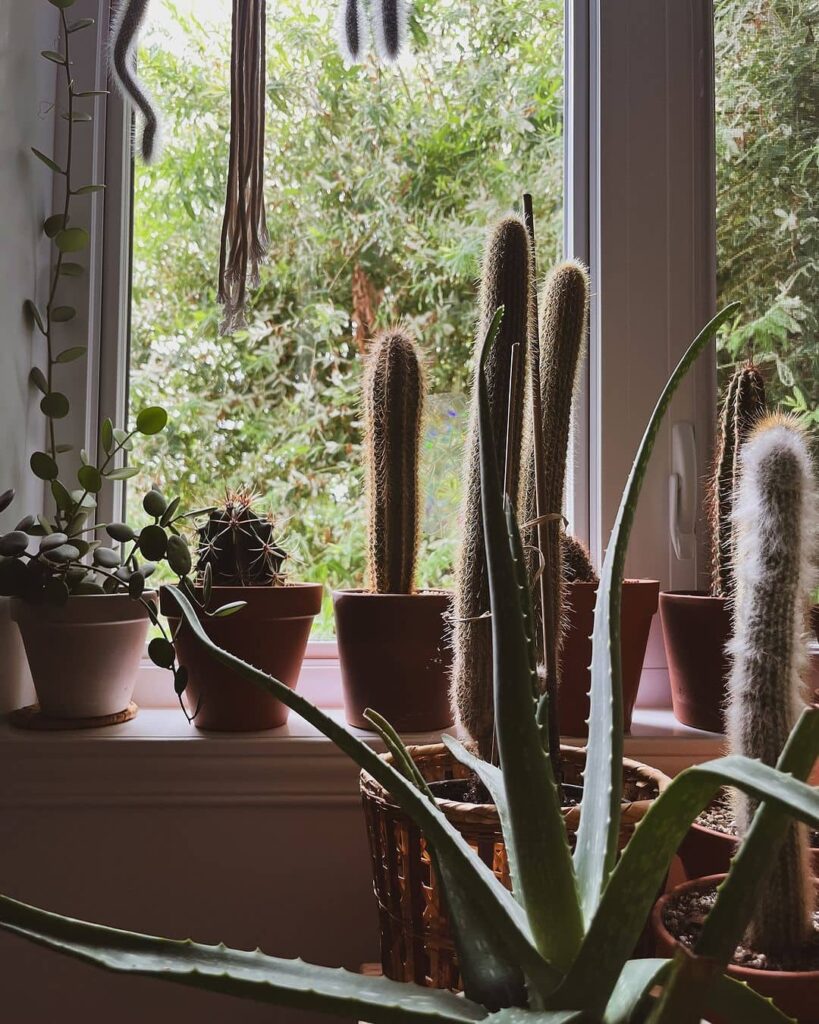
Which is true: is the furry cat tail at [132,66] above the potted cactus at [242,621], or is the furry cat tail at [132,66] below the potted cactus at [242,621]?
above

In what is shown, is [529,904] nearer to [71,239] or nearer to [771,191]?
[71,239]

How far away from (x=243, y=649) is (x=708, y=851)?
0.56 meters

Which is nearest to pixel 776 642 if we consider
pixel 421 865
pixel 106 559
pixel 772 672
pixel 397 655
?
pixel 772 672

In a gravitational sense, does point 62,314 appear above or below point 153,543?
above

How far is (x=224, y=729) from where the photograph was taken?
3.51ft

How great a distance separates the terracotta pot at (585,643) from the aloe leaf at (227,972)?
0.63 m

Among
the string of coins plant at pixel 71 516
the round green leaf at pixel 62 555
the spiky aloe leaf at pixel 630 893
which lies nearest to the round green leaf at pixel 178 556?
the string of coins plant at pixel 71 516

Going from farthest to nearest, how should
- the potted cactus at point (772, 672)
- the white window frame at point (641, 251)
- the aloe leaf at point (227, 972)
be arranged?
the white window frame at point (641, 251) → the potted cactus at point (772, 672) → the aloe leaf at point (227, 972)

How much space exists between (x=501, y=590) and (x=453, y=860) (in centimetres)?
15

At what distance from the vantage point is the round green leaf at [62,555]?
0.95m

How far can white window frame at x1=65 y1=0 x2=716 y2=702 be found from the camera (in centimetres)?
126

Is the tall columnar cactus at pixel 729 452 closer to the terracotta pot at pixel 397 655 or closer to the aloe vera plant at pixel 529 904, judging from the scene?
the terracotta pot at pixel 397 655

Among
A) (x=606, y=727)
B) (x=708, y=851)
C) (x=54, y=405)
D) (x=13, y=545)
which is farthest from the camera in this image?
(x=54, y=405)

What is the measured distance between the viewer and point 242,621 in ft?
3.44
